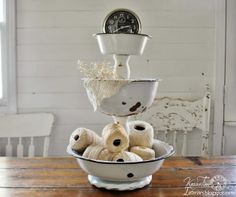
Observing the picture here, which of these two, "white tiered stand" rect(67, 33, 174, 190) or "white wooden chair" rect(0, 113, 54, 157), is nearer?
"white tiered stand" rect(67, 33, 174, 190)

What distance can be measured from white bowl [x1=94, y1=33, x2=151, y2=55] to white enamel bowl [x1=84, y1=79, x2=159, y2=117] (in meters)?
0.13

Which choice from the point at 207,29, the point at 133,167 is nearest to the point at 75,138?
the point at 133,167

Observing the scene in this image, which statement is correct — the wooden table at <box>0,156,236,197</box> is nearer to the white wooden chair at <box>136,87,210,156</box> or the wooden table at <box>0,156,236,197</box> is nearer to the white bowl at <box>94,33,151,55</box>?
the white bowl at <box>94,33,151,55</box>

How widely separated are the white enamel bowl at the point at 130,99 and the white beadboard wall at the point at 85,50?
3.83ft

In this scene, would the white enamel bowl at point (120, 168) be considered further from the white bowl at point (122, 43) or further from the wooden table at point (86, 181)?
the white bowl at point (122, 43)

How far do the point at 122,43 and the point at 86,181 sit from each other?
0.53m

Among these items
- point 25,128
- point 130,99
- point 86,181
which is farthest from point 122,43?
point 25,128

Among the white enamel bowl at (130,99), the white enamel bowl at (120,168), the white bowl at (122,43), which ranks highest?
the white bowl at (122,43)

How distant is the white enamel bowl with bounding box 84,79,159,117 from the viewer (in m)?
1.07

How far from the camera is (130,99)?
1.09 m

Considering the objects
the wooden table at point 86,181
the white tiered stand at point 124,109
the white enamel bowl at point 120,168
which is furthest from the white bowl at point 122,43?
the wooden table at point 86,181

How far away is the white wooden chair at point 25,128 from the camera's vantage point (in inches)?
86.2

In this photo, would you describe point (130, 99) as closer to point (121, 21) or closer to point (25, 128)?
point (121, 21)

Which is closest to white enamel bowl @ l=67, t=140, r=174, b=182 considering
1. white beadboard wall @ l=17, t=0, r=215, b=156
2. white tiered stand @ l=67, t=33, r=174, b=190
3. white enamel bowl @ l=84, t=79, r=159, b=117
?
white tiered stand @ l=67, t=33, r=174, b=190
